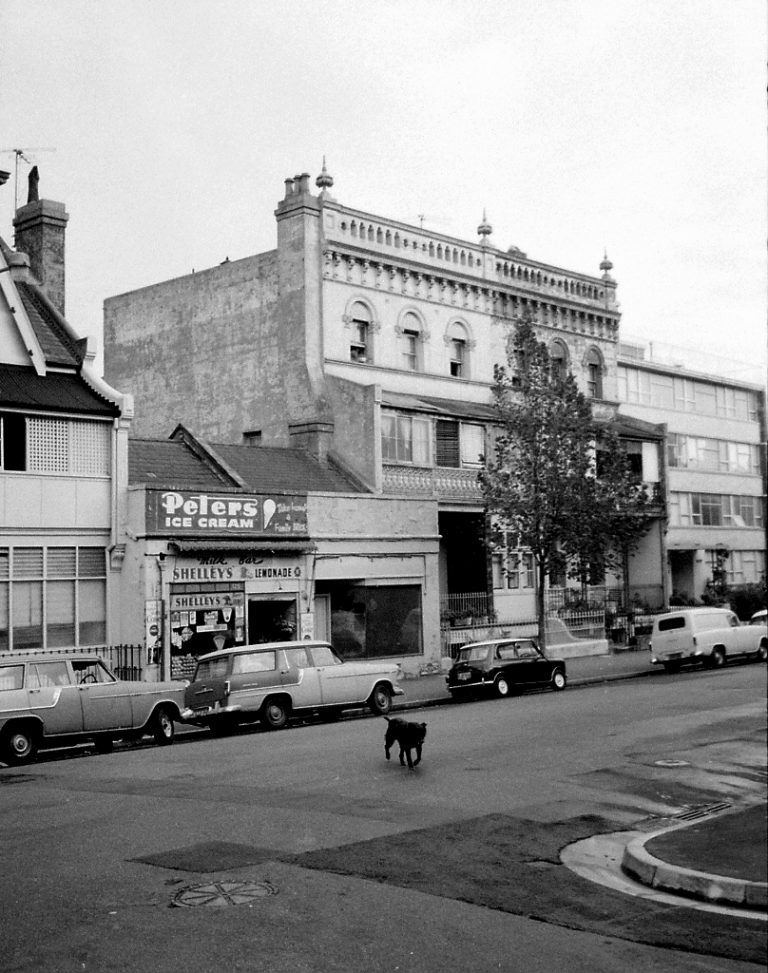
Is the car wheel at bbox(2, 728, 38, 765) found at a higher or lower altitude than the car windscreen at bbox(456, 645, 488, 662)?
lower

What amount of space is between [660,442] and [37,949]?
1646 inches

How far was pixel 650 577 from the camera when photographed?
154 ft

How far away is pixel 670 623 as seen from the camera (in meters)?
33.8

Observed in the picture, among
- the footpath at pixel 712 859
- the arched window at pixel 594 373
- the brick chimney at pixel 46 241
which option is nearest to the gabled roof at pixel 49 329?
the brick chimney at pixel 46 241

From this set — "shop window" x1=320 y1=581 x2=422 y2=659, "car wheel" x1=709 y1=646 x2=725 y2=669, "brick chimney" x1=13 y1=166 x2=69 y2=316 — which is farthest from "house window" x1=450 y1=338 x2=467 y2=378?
"brick chimney" x1=13 y1=166 x2=69 y2=316

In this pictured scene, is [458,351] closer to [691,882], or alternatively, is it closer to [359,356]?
[359,356]

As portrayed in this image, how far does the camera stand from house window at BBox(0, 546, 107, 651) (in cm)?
2527

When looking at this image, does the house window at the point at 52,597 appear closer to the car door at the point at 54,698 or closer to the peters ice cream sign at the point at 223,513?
the peters ice cream sign at the point at 223,513

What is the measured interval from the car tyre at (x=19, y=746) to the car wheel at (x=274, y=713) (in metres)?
4.82

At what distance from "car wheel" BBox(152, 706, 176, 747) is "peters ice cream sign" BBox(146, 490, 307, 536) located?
7457mm

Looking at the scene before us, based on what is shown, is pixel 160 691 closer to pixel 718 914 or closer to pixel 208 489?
pixel 208 489

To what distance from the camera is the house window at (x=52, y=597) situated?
25.3 metres

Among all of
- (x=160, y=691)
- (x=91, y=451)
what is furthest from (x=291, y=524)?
(x=160, y=691)

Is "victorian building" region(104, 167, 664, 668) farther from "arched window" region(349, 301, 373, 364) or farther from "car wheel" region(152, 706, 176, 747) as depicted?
"car wheel" region(152, 706, 176, 747)
